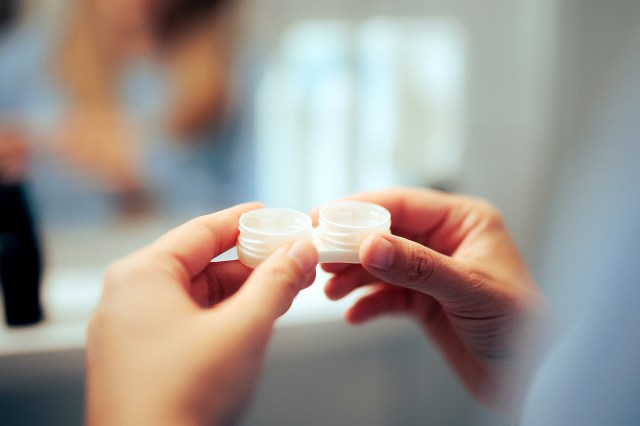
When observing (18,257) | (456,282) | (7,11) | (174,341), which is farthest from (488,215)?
(7,11)

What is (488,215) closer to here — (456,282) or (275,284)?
(456,282)

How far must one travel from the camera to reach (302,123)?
0.93 metres

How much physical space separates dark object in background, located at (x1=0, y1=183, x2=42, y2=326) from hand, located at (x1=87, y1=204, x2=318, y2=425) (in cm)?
33

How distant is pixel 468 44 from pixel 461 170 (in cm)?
23

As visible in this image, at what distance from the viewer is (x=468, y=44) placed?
3.09ft

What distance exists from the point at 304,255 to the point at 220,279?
11cm

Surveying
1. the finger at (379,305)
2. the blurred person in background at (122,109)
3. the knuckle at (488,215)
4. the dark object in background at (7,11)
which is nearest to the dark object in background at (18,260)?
the blurred person in background at (122,109)

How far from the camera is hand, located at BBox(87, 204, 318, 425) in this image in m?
0.31

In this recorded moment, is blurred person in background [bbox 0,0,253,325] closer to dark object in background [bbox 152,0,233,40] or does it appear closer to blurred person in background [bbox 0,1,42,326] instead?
dark object in background [bbox 152,0,233,40]

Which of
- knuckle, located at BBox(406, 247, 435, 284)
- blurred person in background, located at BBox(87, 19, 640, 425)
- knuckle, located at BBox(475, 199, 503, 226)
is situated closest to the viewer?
blurred person in background, located at BBox(87, 19, 640, 425)

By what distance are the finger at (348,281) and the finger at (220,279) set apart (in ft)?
0.49

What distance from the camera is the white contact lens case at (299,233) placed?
0.42 metres

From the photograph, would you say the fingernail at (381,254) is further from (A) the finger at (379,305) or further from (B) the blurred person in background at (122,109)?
(B) the blurred person in background at (122,109)

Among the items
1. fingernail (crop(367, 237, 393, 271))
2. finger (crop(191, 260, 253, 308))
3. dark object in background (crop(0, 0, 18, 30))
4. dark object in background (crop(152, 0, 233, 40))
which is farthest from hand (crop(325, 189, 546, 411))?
dark object in background (crop(0, 0, 18, 30))
